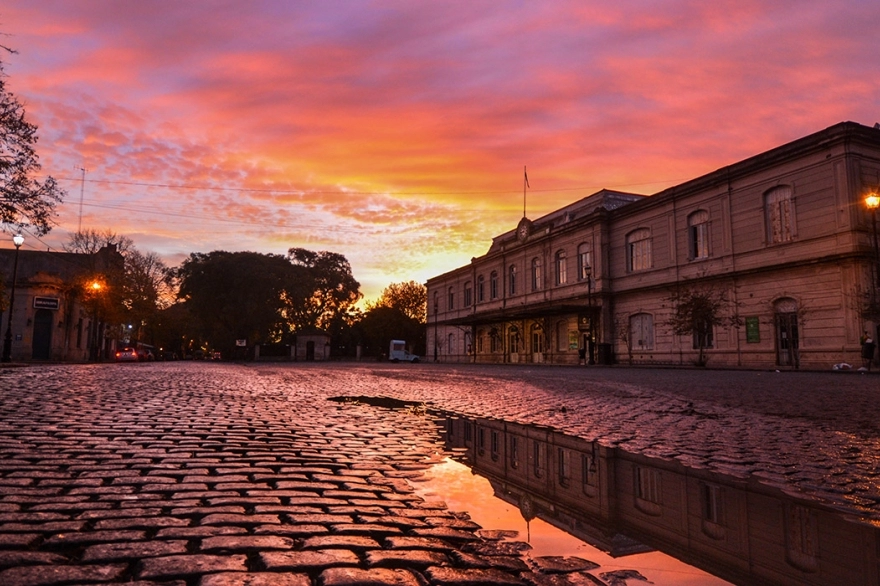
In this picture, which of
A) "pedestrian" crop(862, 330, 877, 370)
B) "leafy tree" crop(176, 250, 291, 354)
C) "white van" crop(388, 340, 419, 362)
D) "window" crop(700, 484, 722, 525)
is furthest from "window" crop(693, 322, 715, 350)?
"leafy tree" crop(176, 250, 291, 354)

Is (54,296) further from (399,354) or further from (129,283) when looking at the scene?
(399,354)

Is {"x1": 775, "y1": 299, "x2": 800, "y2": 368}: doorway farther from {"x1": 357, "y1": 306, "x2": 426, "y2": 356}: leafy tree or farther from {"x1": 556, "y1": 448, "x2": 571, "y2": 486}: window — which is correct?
{"x1": 357, "y1": 306, "x2": 426, "y2": 356}: leafy tree

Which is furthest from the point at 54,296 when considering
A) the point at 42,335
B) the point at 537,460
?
the point at 537,460

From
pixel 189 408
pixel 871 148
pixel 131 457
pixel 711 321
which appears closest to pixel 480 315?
pixel 711 321

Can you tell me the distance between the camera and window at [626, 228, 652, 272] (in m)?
39.2

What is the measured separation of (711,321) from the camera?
106 ft

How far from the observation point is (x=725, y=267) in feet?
107

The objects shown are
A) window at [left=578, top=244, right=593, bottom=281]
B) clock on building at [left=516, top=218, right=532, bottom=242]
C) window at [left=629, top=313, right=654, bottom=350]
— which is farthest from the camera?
clock on building at [left=516, top=218, right=532, bottom=242]

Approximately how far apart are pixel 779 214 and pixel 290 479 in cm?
3155

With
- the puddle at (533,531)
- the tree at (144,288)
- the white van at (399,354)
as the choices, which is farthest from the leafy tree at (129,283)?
the puddle at (533,531)

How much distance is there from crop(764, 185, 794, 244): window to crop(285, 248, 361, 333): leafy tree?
5125cm

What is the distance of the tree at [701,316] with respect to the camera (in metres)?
31.9

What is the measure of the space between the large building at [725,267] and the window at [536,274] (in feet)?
0.52

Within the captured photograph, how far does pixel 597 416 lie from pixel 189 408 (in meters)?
5.73
